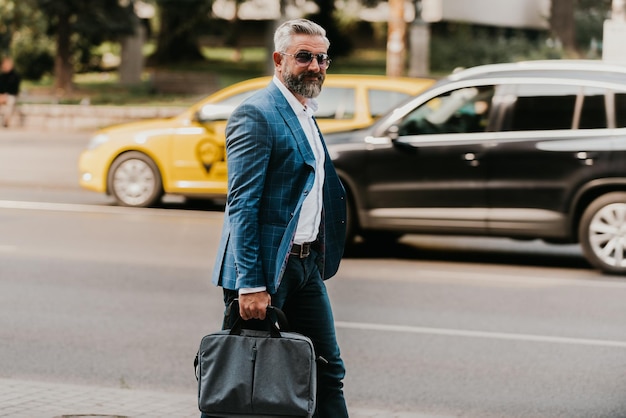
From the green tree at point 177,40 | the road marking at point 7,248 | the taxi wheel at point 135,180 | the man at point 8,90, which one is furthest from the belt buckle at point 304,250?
the green tree at point 177,40

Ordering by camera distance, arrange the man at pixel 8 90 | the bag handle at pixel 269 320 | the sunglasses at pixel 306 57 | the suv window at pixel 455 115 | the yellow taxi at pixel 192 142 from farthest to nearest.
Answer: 1. the man at pixel 8 90
2. the yellow taxi at pixel 192 142
3. the suv window at pixel 455 115
4. the sunglasses at pixel 306 57
5. the bag handle at pixel 269 320

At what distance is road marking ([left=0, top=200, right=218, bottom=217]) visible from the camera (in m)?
15.1

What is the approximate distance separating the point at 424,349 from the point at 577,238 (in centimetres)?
376

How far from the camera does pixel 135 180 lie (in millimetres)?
15477

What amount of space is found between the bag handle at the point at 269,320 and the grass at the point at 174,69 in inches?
978

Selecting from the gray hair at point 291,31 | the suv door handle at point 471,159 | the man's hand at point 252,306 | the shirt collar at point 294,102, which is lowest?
the suv door handle at point 471,159

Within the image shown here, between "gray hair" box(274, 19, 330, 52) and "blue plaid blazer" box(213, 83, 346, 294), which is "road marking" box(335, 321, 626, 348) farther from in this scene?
"gray hair" box(274, 19, 330, 52)

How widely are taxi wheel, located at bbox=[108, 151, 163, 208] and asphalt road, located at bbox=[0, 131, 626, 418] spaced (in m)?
1.31

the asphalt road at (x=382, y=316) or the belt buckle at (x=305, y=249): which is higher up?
the belt buckle at (x=305, y=249)

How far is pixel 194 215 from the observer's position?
15.1 meters

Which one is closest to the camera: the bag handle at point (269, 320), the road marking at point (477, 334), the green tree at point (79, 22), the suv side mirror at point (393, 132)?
the bag handle at point (269, 320)

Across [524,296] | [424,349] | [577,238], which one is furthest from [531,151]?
[424,349]

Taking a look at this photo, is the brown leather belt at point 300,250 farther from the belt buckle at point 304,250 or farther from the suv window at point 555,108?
the suv window at point 555,108

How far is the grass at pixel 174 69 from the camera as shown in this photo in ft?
109
